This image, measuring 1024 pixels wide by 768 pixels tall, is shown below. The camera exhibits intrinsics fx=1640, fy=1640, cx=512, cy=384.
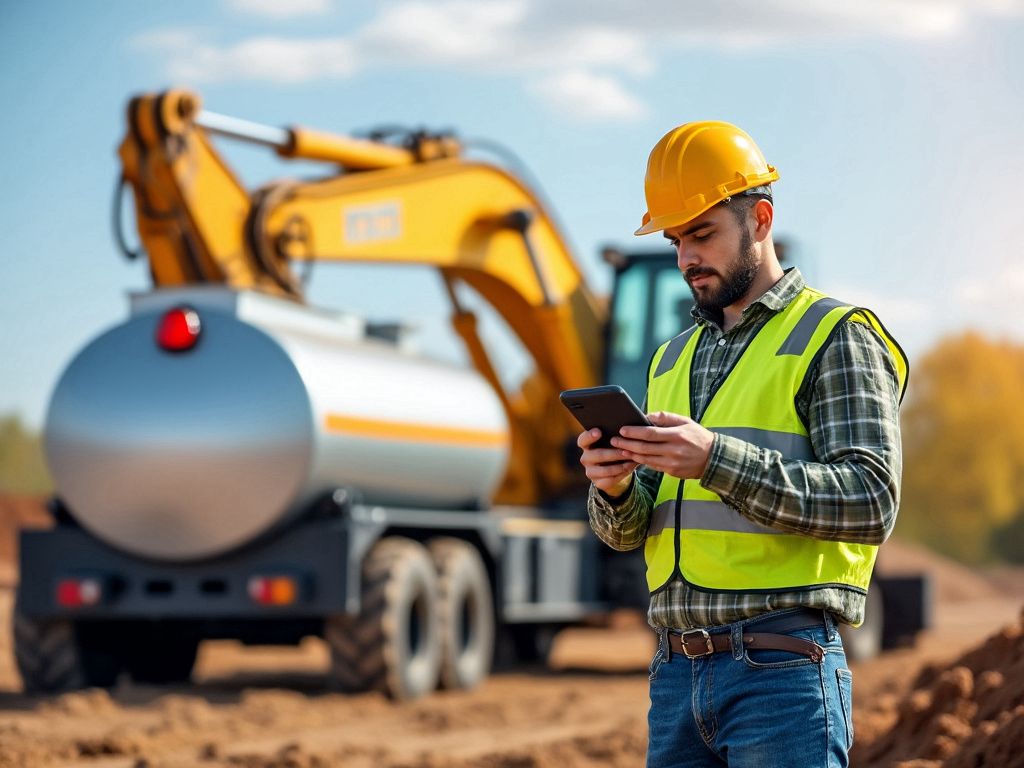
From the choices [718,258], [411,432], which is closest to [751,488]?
[718,258]

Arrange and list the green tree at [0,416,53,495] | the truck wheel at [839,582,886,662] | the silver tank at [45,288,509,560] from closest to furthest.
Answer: the silver tank at [45,288,509,560], the truck wheel at [839,582,886,662], the green tree at [0,416,53,495]

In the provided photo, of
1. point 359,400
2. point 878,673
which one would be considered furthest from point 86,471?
point 878,673

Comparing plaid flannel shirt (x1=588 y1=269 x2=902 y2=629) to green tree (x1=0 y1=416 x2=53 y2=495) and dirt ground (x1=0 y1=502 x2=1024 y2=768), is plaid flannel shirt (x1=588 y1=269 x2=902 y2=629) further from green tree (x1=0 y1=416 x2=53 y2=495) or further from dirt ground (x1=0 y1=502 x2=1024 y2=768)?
green tree (x1=0 y1=416 x2=53 y2=495)

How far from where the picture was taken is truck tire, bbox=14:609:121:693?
11.2 metres

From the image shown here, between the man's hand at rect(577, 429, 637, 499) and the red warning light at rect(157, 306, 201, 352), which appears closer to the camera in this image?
the man's hand at rect(577, 429, 637, 499)

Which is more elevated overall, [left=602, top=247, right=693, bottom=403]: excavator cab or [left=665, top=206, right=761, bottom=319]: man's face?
[left=602, top=247, right=693, bottom=403]: excavator cab

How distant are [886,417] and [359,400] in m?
8.02

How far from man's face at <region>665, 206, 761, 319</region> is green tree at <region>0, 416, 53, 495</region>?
42.1 meters

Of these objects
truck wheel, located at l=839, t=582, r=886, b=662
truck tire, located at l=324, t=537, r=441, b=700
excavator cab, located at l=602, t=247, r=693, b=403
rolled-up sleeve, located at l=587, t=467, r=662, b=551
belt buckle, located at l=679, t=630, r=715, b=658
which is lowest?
truck wheel, located at l=839, t=582, r=886, b=662

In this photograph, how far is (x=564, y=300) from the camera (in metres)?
15.4

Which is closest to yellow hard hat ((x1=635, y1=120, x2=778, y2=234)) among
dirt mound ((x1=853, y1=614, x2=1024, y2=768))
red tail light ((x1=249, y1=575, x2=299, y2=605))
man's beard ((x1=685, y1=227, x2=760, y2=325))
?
man's beard ((x1=685, y1=227, x2=760, y2=325))

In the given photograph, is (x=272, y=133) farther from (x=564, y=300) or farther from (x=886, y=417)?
(x=886, y=417)

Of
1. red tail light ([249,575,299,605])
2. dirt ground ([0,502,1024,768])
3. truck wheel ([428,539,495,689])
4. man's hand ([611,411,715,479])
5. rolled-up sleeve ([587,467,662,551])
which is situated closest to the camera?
man's hand ([611,411,715,479])

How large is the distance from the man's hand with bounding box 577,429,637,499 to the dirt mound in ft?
8.94
